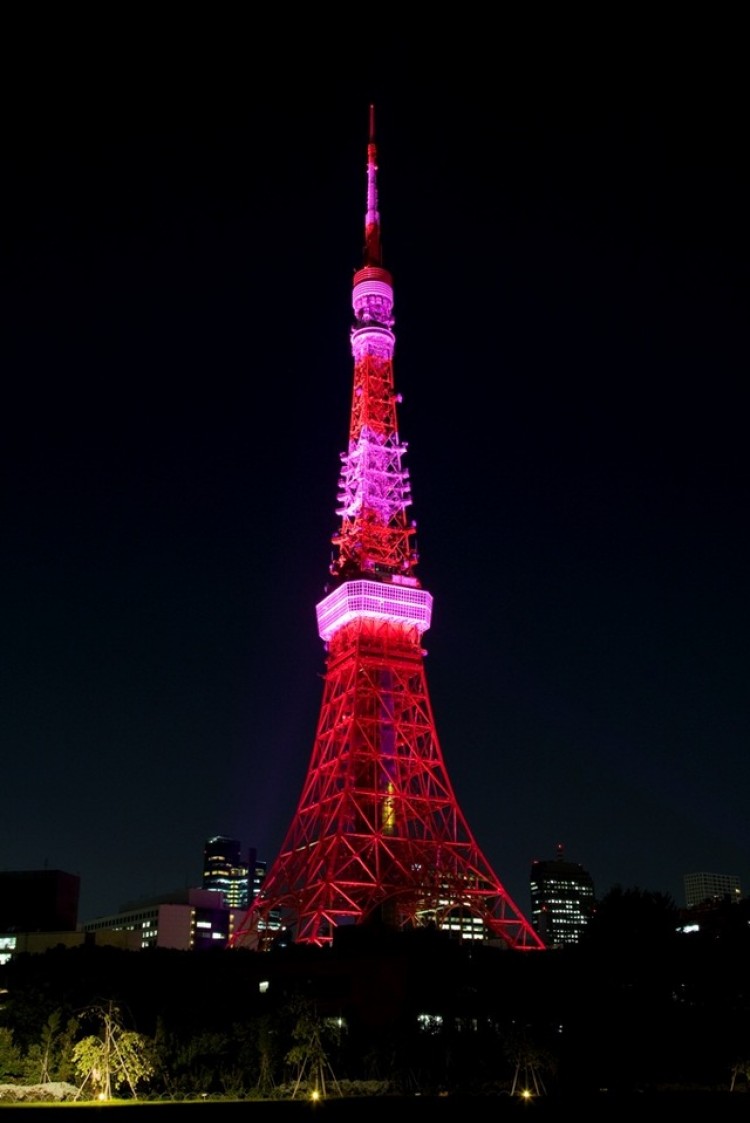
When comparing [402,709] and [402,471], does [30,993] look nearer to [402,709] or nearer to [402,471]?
[402,709]

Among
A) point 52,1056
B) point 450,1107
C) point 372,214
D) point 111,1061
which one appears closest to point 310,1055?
point 111,1061

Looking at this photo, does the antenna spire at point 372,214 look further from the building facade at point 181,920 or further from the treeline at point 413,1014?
the building facade at point 181,920

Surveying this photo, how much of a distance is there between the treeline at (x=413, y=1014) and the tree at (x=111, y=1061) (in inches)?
5.1

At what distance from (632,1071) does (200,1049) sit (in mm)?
12248

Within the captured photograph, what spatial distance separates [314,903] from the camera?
58344 millimetres

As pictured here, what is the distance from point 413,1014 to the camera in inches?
1606

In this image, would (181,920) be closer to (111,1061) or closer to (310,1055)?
(310,1055)

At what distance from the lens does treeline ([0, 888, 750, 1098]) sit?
33531mm

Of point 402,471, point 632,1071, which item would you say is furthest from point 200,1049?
point 402,471

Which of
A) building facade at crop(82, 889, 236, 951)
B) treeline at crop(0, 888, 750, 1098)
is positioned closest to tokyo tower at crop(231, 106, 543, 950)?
treeline at crop(0, 888, 750, 1098)

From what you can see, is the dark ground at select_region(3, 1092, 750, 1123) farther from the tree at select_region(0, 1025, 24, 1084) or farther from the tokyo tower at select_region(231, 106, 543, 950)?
the tokyo tower at select_region(231, 106, 543, 950)

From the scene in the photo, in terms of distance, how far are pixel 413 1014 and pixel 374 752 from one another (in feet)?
82.1

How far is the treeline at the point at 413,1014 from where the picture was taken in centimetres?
3353

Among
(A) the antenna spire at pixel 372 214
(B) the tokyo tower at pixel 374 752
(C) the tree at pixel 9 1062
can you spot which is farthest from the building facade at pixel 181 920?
(C) the tree at pixel 9 1062
